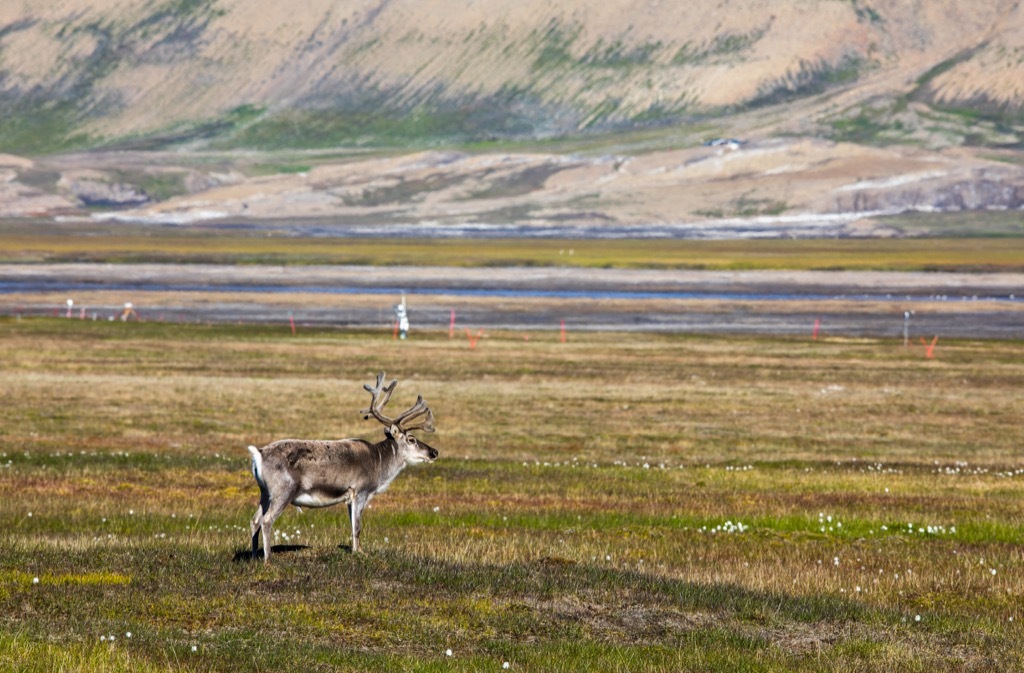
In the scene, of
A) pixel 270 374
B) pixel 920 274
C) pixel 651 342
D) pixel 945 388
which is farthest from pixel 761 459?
pixel 920 274

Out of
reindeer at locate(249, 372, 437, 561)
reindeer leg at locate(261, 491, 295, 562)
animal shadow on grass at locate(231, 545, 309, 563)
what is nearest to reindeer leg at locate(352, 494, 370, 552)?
reindeer at locate(249, 372, 437, 561)

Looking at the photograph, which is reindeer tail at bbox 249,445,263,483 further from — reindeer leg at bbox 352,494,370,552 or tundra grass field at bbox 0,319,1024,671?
reindeer leg at bbox 352,494,370,552

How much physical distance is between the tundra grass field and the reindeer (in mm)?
640

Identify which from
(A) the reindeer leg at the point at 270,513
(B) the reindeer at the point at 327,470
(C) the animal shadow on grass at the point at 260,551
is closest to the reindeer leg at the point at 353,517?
(B) the reindeer at the point at 327,470

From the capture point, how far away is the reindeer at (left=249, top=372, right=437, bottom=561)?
16.0m

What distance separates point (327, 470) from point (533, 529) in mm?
6059

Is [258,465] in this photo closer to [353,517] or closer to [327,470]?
[327,470]

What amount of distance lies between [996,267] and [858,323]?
5564cm

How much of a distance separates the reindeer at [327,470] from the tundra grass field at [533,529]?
2.10 ft

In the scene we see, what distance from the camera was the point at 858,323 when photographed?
88.0 m

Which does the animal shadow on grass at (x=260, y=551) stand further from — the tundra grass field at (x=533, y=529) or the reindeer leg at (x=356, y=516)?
the reindeer leg at (x=356, y=516)

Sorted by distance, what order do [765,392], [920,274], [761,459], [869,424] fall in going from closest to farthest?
1. [761,459]
2. [869,424]
3. [765,392]
4. [920,274]

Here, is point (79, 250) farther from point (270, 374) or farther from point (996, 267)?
point (270, 374)

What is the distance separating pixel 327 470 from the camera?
16.4 metres
